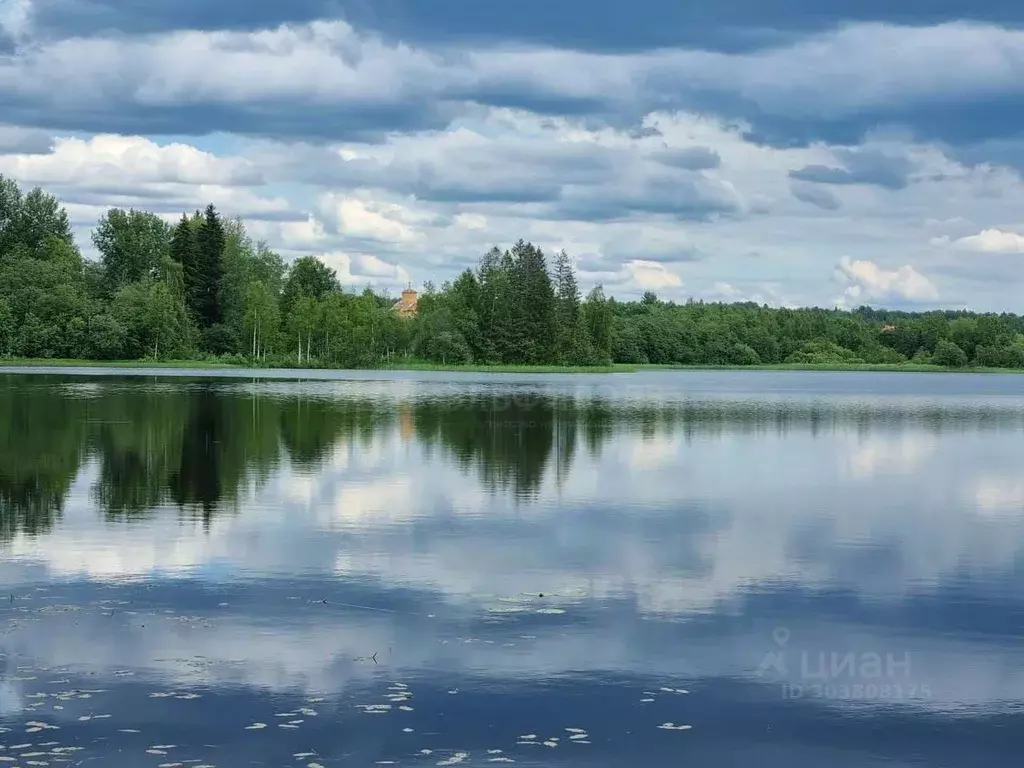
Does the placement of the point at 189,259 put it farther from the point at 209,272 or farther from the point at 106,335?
the point at 106,335

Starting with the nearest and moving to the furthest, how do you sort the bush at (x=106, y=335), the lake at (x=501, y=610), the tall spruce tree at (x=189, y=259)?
the lake at (x=501, y=610) → the bush at (x=106, y=335) → the tall spruce tree at (x=189, y=259)

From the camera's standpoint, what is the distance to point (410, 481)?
34438 mm

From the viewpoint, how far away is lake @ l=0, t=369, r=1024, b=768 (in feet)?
42.1

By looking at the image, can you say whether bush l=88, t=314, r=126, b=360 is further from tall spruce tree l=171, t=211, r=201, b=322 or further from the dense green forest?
tall spruce tree l=171, t=211, r=201, b=322

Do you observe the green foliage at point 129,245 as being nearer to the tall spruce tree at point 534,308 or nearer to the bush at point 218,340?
the bush at point 218,340

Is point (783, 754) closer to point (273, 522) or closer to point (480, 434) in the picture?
point (273, 522)

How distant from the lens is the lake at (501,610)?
1284 cm

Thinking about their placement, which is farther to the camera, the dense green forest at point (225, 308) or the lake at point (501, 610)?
the dense green forest at point (225, 308)

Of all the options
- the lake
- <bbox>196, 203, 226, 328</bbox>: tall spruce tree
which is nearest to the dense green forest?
<bbox>196, 203, 226, 328</bbox>: tall spruce tree

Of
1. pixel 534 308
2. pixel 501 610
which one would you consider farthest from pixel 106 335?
pixel 501 610

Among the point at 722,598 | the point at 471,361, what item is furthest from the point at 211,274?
the point at 722,598

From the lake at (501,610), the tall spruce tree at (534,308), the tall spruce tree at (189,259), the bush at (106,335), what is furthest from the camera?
the tall spruce tree at (534,308)

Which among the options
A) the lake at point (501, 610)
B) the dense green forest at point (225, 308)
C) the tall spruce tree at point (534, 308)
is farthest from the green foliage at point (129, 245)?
the lake at point (501, 610)

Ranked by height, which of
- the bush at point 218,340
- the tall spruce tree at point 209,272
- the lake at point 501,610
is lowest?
the lake at point 501,610
